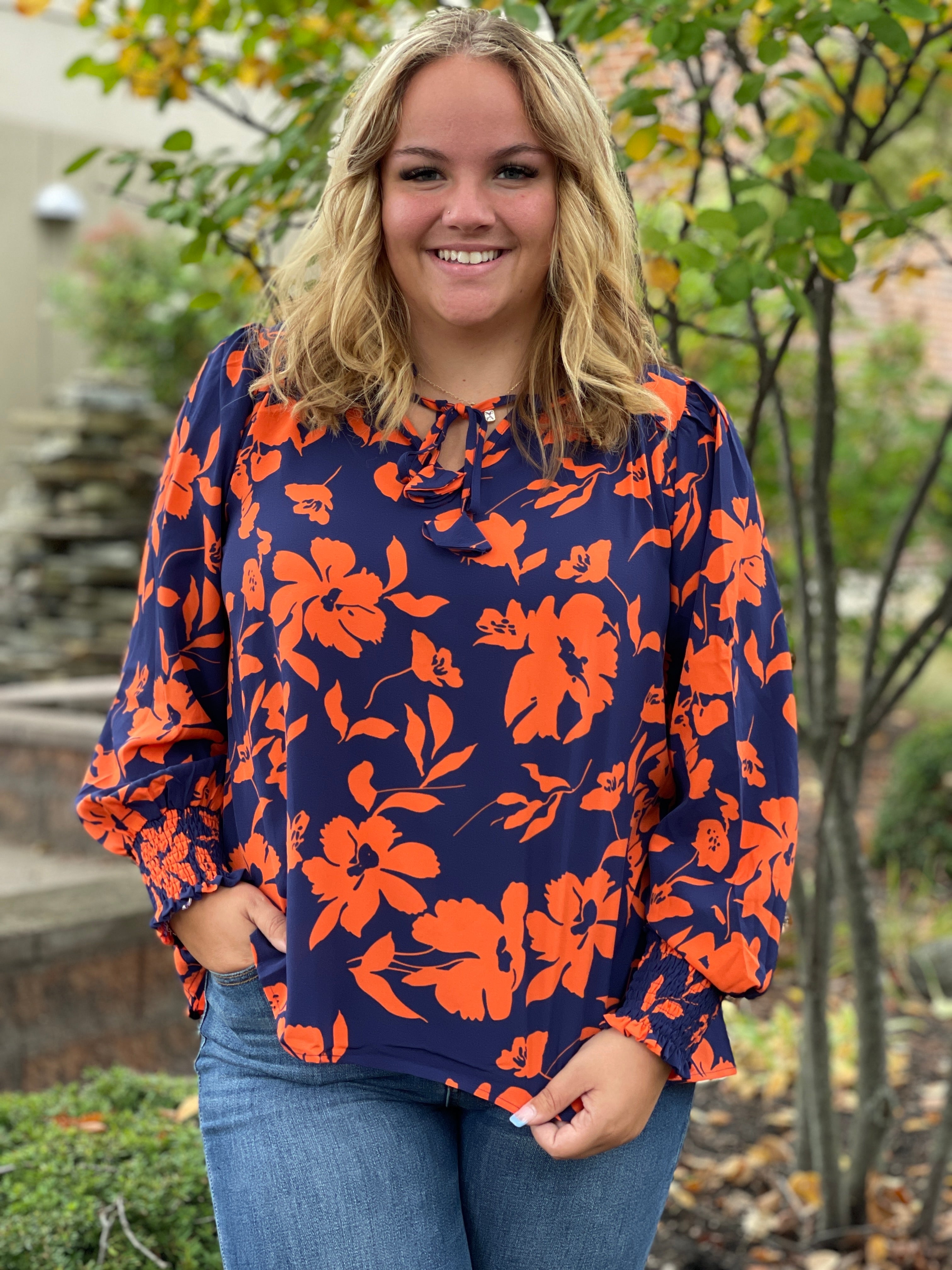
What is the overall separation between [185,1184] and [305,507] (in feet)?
4.40

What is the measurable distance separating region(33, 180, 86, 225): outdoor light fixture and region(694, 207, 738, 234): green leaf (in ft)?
32.2

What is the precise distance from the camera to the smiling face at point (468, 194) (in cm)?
163

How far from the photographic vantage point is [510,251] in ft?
5.52

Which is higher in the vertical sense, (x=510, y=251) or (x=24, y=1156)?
(x=510, y=251)

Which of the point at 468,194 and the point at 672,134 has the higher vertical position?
the point at 672,134

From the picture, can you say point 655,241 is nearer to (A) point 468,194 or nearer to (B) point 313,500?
(A) point 468,194

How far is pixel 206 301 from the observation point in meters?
2.65

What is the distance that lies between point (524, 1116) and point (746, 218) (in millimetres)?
1568

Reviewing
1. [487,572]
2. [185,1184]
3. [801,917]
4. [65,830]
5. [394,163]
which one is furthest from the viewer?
[65,830]

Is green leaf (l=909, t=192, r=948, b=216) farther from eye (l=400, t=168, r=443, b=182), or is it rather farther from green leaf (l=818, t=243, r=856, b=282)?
eye (l=400, t=168, r=443, b=182)

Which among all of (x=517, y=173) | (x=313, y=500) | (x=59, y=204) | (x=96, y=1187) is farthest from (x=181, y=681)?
(x=59, y=204)

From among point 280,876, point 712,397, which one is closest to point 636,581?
point 712,397

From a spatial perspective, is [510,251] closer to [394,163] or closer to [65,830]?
[394,163]

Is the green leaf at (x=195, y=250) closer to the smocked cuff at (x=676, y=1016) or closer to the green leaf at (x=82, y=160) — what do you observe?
the green leaf at (x=82, y=160)
